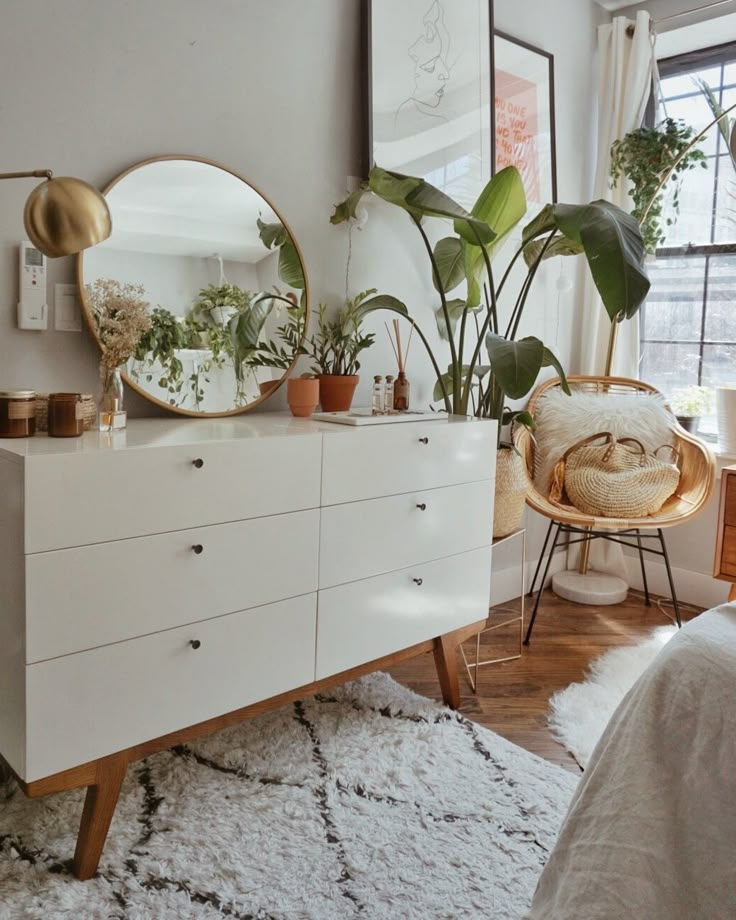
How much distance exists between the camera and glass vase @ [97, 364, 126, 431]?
5.86 ft

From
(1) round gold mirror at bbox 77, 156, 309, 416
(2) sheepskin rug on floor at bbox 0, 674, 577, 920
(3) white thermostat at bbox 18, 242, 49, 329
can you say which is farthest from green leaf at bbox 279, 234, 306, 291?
(2) sheepskin rug on floor at bbox 0, 674, 577, 920

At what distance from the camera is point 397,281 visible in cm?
271

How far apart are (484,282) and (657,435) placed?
0.95 meters

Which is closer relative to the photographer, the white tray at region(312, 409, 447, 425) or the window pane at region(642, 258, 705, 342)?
the white tray at region(312, 409, 447, 425)

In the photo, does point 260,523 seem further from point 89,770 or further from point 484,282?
point 484,282

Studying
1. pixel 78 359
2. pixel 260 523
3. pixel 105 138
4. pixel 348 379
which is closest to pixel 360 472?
pixel 260 523

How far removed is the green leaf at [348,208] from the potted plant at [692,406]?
1.76m

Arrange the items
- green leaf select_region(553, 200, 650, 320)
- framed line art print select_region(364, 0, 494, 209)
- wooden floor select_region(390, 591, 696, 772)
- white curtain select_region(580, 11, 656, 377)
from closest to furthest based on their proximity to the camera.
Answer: green leaf select_region(553, 200, 650, 320) → wooden floor select_region(390, 591, 696, 772) → framed line art print select_region(364, 0, 494, 209) → white curtain select_region(580, 11, 656, 377)

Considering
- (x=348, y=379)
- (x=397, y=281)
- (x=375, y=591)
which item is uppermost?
(x=397, y=281)

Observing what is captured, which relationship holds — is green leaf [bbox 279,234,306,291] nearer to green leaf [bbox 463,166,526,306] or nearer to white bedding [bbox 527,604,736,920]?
green leaf [bbox 463,166,526,306]

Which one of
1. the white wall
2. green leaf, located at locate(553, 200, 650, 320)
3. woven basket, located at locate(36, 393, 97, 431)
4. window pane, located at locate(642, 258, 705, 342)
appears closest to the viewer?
woven basket, located at locate(36, 393, 97, 431)

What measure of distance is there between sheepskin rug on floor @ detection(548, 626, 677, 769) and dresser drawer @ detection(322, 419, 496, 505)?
0.72m

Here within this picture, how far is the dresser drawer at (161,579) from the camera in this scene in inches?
57.6

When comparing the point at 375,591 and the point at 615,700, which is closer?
the point at 375,591
